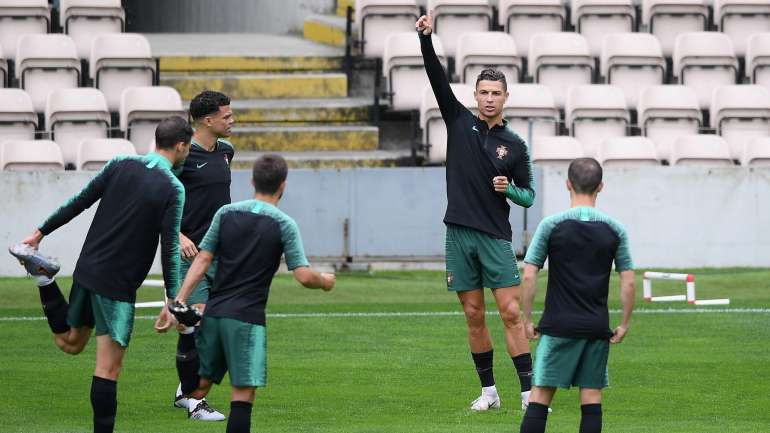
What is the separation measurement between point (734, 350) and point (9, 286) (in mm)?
8788

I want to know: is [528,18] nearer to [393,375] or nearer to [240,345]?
[393,375]

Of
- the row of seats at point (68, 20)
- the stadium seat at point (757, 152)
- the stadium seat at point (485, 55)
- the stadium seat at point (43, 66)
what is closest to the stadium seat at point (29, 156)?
the stadium seat at point (43, 66)

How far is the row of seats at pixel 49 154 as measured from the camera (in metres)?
19.1

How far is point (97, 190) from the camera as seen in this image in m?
8.27

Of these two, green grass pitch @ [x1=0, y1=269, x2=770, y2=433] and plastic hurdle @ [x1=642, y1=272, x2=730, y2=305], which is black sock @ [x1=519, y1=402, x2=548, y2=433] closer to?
green grass pitch @ [x1=0, y1=269, x2=770, y2=433]

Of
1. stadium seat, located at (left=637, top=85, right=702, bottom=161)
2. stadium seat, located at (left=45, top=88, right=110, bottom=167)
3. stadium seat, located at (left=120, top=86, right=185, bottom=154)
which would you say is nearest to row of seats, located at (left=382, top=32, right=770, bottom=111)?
stadium seat, located at (left=637, top=85, right=702, bottom=161)

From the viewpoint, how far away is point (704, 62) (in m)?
22.3

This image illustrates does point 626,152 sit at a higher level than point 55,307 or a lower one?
higher

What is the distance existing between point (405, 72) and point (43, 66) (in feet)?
17.0

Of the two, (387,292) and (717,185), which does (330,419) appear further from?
(717,185)

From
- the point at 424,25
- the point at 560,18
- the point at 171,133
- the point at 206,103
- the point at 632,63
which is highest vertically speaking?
the point at 560,18

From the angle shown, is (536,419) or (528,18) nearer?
(536,419)

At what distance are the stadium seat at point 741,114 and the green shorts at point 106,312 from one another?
1438cm

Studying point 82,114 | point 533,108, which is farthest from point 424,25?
point 82,114
